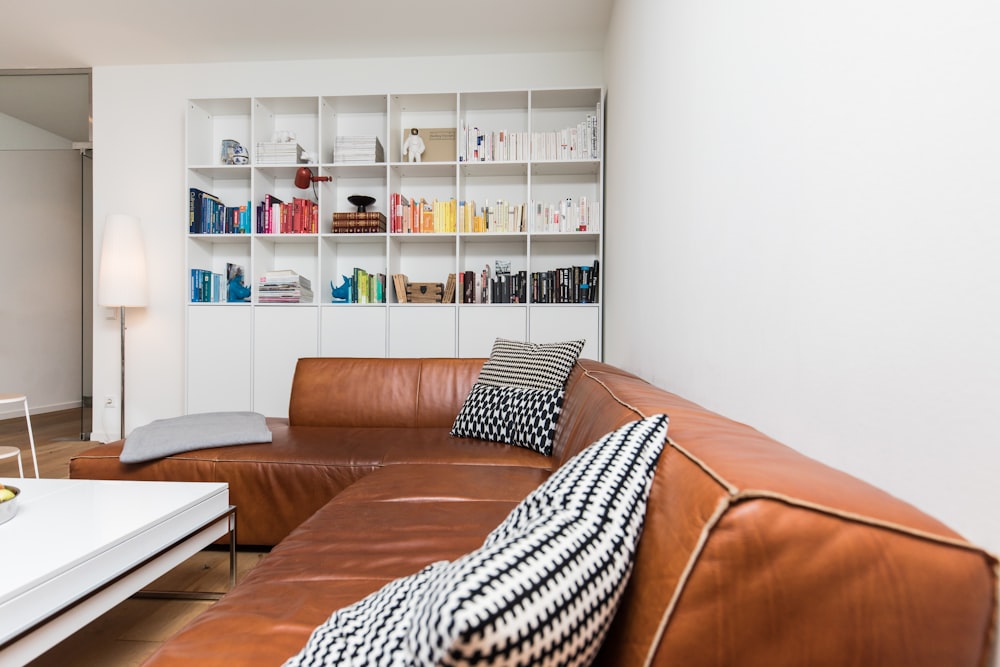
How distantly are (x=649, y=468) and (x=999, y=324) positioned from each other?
37cm

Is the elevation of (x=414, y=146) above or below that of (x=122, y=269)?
above

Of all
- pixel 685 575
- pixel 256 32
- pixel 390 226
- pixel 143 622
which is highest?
pixel 256 32

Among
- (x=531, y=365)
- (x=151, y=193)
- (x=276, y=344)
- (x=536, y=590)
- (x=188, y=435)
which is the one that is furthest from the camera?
(x=151, y=193)

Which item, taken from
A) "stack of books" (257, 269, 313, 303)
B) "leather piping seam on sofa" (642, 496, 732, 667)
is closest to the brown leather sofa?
"leather piping seam on sofa" (642, 496, 732, 667)

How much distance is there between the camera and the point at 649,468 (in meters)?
0.60

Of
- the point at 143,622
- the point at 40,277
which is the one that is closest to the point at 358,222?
the point at 143,622

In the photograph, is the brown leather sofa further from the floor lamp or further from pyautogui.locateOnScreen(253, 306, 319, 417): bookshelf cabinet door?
the floor lamp

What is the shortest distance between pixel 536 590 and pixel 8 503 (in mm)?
1581

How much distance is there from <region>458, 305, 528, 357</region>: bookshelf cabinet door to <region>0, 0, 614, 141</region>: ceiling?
188 cm

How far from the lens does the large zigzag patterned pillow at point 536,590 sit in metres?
0.36

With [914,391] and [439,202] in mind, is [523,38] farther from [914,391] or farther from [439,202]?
[914,391]

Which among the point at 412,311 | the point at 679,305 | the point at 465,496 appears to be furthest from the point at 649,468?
the point at 412,311

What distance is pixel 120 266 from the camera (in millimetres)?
3672

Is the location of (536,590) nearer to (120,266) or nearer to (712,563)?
(712,563)
